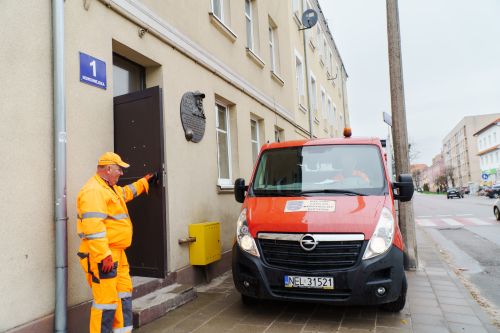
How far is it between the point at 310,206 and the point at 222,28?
17.3 ft

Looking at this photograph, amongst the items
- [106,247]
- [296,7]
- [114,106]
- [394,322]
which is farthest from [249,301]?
[296,7]

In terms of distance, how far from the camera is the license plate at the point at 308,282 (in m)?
4.17

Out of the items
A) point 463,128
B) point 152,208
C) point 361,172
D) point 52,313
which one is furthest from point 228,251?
point 463,128

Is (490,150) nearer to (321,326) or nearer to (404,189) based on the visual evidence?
(404,189)

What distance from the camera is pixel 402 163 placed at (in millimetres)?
7613

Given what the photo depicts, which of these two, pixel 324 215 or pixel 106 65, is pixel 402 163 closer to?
pixel 324 215

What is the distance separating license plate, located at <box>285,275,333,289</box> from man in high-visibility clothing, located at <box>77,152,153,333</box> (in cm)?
167

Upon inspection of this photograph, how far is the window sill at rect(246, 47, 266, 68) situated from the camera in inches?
393

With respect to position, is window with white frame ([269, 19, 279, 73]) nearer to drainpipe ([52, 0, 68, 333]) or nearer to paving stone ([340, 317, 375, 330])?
drainpipe ([52, 0, 68, 333])

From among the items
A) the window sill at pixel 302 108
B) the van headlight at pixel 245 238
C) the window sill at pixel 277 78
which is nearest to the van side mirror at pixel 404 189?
the van headlight at pixel 245 238

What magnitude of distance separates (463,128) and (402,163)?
339 ft

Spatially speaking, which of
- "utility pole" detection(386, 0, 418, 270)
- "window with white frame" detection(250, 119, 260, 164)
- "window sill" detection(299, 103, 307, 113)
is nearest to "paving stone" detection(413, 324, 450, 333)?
"utility pole" detection(386, 0, 418, 270)

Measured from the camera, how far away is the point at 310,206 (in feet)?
15.0

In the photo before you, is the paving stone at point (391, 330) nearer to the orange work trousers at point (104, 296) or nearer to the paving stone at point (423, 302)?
the paving stone at point (423, 302)
